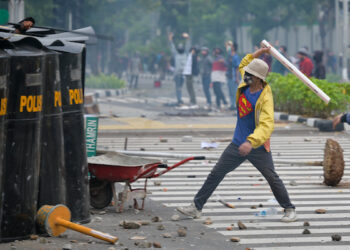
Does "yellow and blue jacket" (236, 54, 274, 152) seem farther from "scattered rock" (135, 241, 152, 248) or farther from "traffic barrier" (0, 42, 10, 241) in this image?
"traffic barrier" (0, 42, 10, 241)

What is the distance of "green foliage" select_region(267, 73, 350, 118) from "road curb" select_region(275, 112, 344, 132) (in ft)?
1.06

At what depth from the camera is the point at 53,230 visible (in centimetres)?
777

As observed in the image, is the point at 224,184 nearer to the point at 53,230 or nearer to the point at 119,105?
the point at 53,230

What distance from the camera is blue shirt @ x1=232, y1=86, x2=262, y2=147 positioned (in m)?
8.84

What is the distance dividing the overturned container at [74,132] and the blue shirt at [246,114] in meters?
1.54

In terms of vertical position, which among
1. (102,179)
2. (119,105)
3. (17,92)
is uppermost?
(17,92)

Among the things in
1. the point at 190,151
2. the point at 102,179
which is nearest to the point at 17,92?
the point at 102,179

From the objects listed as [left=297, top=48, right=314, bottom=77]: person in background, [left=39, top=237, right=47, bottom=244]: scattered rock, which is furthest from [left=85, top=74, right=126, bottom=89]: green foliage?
[left=39, top=237, right=47, bottom=244]: scattered rock

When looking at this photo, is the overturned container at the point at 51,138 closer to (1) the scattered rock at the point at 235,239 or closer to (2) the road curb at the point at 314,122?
(1) the scattered rock at the point at 235,239

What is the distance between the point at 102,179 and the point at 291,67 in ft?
7.16

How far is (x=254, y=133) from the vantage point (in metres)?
8.55

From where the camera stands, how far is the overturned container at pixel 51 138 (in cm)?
803

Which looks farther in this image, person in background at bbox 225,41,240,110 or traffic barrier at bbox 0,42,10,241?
person in background at bbox 225,41,240,110

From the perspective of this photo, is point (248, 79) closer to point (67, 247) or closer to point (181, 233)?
point (181, 233)
